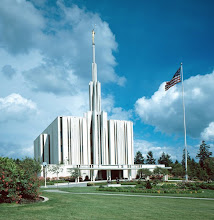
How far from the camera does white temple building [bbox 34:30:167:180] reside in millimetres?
63531

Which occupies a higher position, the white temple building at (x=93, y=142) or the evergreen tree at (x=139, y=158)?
the white temple building at (x=93, y=142)

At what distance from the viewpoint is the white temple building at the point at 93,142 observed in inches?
2501

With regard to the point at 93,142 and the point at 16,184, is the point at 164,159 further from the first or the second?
the point at 16,184

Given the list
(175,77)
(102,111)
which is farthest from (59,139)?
(175,77)

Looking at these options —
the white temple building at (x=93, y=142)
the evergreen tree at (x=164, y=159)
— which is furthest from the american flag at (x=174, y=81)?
the evergreen tree at (x=164, y=159)

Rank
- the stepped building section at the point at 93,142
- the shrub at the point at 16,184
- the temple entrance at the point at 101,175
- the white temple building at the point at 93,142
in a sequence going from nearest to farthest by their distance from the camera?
the shrub at the point at 16,184
the white temple building at the point at 93,142
the stepped building section at the point at 93,142
the temple entrance at the point at 101,175

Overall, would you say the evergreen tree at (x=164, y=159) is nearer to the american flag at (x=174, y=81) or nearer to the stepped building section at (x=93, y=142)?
the stepped building section at (x=93, y=142)

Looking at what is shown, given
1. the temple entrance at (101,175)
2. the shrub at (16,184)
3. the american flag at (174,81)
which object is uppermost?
the american flag at (174,81)

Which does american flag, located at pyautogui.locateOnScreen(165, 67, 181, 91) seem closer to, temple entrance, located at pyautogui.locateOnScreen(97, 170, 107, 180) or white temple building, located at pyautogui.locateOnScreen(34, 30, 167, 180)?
white temple building, located at pyautogui.locateOnScreen(34, 30, 167, 180)

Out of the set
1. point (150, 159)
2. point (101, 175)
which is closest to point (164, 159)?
point (150, 159)

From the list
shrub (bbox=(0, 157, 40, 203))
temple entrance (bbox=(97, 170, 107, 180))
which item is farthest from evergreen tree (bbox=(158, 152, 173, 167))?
shrub (bbox=(0, 157, 40, 203))

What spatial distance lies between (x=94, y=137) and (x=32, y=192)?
5075 cm

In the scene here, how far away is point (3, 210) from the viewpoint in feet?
41.7

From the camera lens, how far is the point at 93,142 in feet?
219
